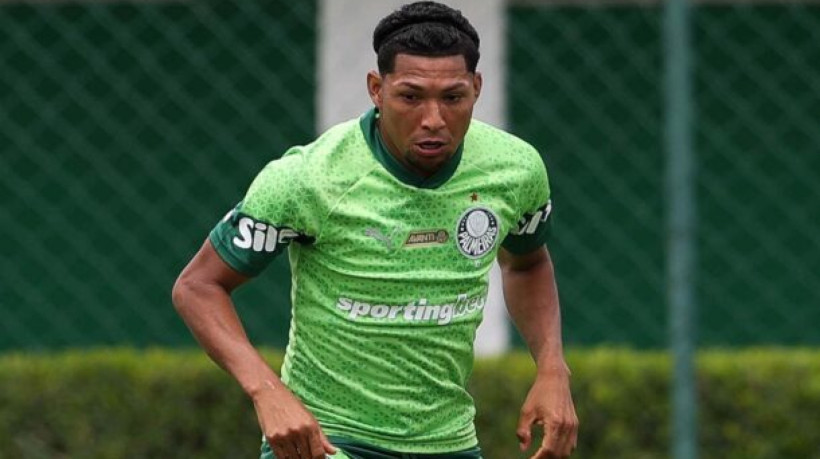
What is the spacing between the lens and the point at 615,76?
8711 millimetres

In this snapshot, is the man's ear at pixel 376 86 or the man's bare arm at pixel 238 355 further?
the man's ear at pixel 376 86

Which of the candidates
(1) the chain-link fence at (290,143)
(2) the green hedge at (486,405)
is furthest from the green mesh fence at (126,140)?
(2) the green hedge at (486,405)

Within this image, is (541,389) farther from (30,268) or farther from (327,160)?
(30,268)

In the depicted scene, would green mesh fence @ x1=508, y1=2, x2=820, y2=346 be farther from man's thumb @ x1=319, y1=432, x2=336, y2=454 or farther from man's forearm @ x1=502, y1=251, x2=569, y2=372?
man's thumb @ x1=319, y1=432, x2=336, y2=454

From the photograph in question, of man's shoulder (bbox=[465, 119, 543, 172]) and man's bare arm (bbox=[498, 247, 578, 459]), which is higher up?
man's shoulder (bbox=[465, 119, 543, 172])

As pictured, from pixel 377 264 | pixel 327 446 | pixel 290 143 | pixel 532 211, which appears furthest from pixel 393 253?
pixel 290 143

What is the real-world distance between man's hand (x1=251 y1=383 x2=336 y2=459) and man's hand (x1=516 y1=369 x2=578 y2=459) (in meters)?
0.57

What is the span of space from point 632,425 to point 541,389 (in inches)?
95.6

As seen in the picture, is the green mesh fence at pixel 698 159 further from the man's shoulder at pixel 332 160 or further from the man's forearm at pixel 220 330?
the man's forearm at pixel 220 330

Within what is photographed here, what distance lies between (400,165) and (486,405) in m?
2.63

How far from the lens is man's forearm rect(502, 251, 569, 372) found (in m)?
5.50

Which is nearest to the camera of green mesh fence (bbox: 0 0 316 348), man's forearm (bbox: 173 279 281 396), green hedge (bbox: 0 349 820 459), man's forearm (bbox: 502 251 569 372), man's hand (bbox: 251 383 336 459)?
man's hand (bbox: 251 383 336 459)

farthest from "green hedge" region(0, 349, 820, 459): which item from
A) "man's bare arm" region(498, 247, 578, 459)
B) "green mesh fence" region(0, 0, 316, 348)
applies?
"man's bare arm" region(498, 247, 578, 459)

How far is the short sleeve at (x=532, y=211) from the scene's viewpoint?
17.6 feet
